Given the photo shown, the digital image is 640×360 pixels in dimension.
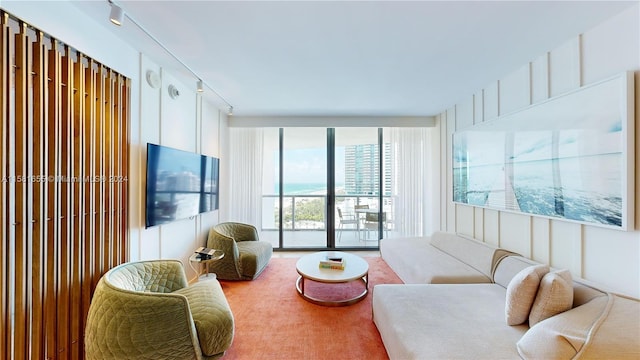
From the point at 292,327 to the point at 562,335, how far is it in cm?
187

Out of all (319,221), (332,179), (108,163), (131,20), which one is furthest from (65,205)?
(319,221)

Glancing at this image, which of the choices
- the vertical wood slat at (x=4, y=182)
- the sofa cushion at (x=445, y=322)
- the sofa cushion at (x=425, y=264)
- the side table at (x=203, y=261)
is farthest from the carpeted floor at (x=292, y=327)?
the vertical wood slat at (x=4, y=182)

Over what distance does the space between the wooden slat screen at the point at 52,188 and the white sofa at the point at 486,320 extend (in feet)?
7.30

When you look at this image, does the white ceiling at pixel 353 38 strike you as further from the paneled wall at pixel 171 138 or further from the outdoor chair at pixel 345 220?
the outdoor chair at pixel 345 220

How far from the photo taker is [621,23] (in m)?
1.63

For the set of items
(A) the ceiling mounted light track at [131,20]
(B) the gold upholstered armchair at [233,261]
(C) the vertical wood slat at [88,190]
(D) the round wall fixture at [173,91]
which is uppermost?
(A) the ceiling mounted light track at [131,20]

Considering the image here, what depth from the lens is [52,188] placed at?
5.05 ft

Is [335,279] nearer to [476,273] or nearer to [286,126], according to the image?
[476,273]

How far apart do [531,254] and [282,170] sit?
3.77 meters

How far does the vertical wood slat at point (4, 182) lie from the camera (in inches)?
50.8

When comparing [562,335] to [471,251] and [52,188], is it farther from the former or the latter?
[52,188]

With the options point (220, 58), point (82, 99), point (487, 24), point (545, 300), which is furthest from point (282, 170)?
point (545, 300)

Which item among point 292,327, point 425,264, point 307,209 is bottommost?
point 292,327

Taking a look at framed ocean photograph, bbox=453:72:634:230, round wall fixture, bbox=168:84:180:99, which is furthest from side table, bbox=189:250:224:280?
framed ocean photograph, bbox=453:72:634:230
